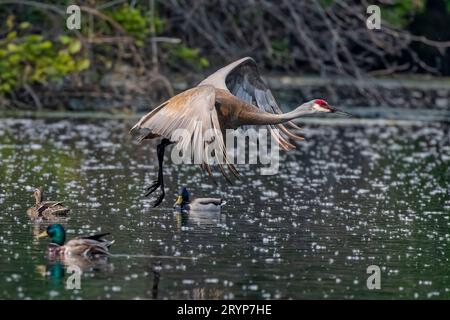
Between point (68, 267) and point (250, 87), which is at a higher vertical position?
point (250, 87)

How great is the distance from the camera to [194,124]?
12.7 meters

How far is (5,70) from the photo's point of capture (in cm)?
2386

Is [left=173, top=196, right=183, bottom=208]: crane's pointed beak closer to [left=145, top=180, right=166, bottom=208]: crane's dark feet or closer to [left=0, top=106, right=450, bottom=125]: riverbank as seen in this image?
[left=145, top=180, right=166, bottom=208]: crane's dark feet

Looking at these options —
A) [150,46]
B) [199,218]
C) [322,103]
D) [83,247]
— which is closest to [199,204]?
[199,218]

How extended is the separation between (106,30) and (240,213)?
12092 millimetres

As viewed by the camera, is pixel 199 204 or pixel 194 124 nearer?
pixel 194 124

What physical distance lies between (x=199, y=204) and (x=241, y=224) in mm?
867

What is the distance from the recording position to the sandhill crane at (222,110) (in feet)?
41.7

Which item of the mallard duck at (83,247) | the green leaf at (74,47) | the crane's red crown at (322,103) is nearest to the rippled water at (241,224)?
the mallard duck at (83,247)

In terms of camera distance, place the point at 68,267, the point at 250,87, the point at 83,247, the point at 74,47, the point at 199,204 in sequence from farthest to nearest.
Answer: the point at 74,47 → the point at 250,87 → the point at 199,204 → the point at 83,247 → the point at 68,267

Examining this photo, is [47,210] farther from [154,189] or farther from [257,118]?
[257,118]

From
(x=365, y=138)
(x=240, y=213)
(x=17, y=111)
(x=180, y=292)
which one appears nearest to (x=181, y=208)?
(x=240, y=213)

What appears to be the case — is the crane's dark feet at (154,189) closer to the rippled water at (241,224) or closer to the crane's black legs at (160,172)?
the crane's black legs at (160,172)
